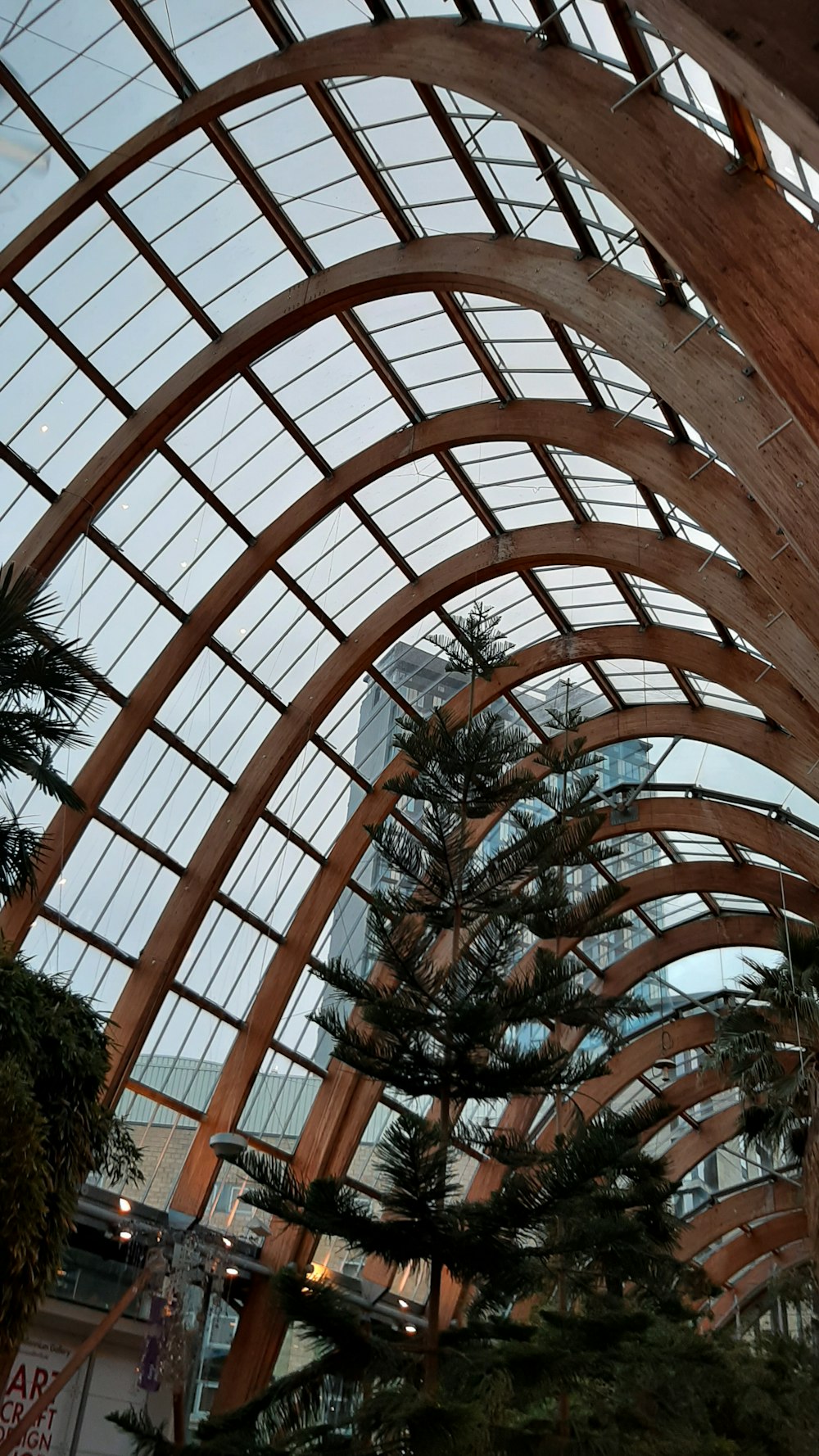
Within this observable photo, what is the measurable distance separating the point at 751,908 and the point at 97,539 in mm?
13439

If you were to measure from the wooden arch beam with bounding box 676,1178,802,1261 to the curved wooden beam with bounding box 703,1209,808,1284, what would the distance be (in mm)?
1314

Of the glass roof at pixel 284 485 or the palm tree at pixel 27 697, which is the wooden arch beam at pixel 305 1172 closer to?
the glass roof at pixel 284 485

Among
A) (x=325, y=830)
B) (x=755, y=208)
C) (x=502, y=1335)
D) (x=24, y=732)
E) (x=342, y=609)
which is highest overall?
(x=342, y=609)

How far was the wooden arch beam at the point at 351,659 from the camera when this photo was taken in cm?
1159

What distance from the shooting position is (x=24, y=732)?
5.56 meters

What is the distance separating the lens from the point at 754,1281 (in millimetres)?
28734

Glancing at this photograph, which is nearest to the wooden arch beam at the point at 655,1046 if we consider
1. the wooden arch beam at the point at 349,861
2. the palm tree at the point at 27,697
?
the wooden arch beam at the point at 349,861

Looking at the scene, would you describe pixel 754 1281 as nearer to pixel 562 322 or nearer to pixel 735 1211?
pixel 735 1211

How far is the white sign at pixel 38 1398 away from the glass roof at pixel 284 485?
241 cm

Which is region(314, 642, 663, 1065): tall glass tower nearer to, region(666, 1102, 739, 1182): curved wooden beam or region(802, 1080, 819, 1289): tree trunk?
region(802, 1080, 819, 1289): tree trunk

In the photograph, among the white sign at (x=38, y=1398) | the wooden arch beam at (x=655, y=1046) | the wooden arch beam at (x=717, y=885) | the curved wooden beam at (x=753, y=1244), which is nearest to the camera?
the white sign at (x=38, y=1398)

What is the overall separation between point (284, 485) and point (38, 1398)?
28.9 feet

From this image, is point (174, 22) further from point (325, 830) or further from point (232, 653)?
point (325, 830)

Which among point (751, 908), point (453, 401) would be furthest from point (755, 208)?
point (751, 908)
